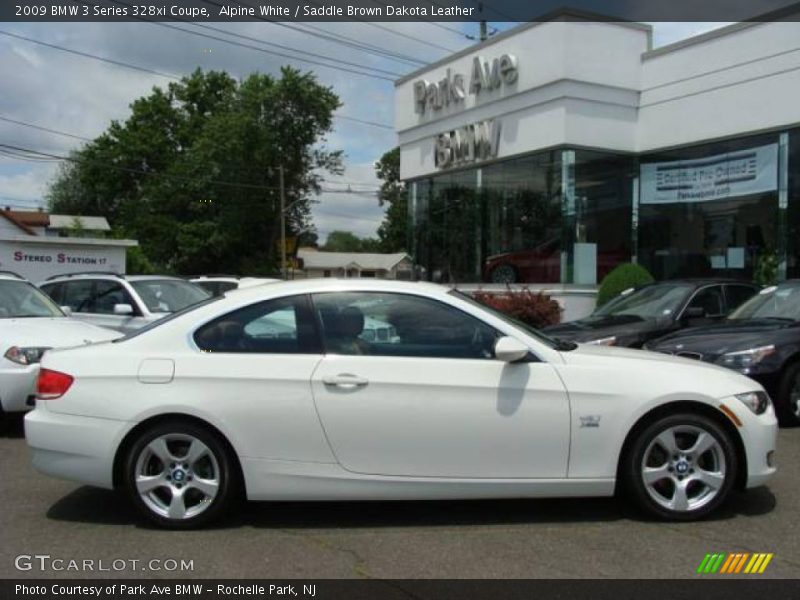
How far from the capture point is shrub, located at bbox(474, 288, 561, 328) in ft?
53.5

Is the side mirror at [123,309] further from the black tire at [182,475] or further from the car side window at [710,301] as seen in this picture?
the car side window at [710,301]

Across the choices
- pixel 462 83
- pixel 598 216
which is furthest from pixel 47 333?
pixel 462 83

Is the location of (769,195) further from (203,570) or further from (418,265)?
(203,570)

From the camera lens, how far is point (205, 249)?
5619 centimetres

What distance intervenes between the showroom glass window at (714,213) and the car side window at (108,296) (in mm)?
11301

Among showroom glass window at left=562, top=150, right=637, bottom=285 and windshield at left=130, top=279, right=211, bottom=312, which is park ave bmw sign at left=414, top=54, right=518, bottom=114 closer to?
showroom glass window at left=562, top=150, right=637, bottom=285

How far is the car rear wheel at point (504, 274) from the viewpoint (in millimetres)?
18609

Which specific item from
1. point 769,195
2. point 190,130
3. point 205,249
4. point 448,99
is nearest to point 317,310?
point 769,195

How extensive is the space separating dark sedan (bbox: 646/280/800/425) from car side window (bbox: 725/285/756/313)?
2.06 meters

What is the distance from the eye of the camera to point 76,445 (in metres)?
4.82

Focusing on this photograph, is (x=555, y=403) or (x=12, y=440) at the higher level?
(x=555, y=403)

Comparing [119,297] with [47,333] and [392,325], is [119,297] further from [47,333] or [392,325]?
[392,325]

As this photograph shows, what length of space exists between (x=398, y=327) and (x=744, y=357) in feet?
14.4

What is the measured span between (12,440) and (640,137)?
1437cm
